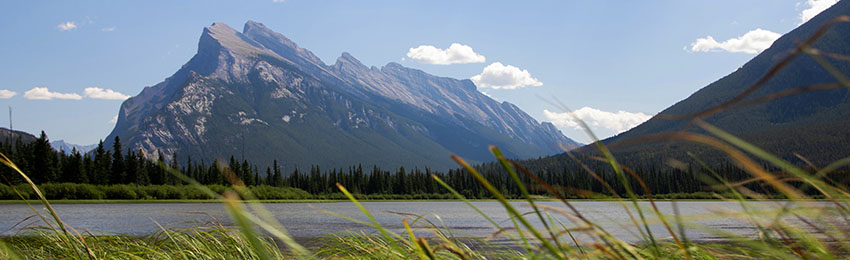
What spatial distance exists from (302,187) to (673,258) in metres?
149

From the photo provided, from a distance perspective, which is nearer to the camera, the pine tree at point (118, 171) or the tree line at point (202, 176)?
the tree line at point (202, 176)

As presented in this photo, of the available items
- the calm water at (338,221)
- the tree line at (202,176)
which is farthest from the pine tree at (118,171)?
the calm water at (338,221)

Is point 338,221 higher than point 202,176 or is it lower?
lower

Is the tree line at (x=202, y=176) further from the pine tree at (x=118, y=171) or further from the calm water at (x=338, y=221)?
the calm water at (x=338, y=221)

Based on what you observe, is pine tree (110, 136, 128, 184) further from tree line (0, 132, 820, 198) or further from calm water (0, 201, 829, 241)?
calm water (0, 201, 829, 241)

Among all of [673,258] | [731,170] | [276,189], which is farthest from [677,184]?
[673,258]

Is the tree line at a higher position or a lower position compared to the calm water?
higher

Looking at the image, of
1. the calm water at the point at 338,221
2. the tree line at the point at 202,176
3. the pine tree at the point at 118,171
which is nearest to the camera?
the calm water at the point at 338,221

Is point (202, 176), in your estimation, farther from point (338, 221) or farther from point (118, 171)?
point (338, 221)

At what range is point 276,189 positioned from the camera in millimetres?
122188

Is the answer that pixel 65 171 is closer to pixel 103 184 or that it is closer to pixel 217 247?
pixel 103 184

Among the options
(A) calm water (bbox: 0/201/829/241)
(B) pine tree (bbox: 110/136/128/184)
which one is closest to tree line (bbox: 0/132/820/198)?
(B) pine tree (bbox: 110/136/128/184)

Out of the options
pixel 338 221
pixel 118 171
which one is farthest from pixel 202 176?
pixel 338 221

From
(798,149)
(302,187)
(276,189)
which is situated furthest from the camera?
(798,149)
